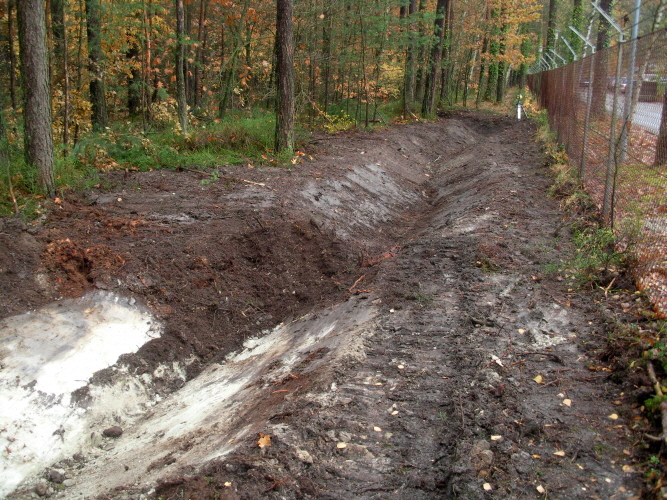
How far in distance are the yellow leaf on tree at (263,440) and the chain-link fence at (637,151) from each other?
355 cm

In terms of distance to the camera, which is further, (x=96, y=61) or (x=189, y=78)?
(x=189, y=78)

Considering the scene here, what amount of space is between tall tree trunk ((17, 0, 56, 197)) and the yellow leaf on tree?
18.6ft

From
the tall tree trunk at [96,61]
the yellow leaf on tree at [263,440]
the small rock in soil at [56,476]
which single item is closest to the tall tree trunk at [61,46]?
the tall tree trunk at [96,61]

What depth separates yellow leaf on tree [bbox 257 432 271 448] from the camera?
383 centimetres

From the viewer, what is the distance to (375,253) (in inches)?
329

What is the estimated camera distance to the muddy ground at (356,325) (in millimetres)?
3555

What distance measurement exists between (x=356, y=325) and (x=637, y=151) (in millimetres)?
3925

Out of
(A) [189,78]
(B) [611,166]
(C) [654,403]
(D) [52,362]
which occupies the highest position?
(A) [189,78]

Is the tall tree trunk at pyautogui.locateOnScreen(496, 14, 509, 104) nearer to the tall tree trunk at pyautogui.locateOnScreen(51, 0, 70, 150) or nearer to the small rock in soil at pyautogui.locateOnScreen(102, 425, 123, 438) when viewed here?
the tall tree trunk at pyautogui.locateOnScreen(51, 0, 70, 150)

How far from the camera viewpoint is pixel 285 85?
1159cm

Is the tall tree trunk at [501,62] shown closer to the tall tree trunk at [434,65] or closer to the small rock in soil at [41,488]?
the tall tree trunk at [434,65]

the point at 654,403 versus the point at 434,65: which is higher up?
the point at 434,65

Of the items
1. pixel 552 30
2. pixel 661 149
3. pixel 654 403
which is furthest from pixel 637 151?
pixel 552 30

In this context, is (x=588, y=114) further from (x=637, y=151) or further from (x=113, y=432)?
(x=113, y=432)
